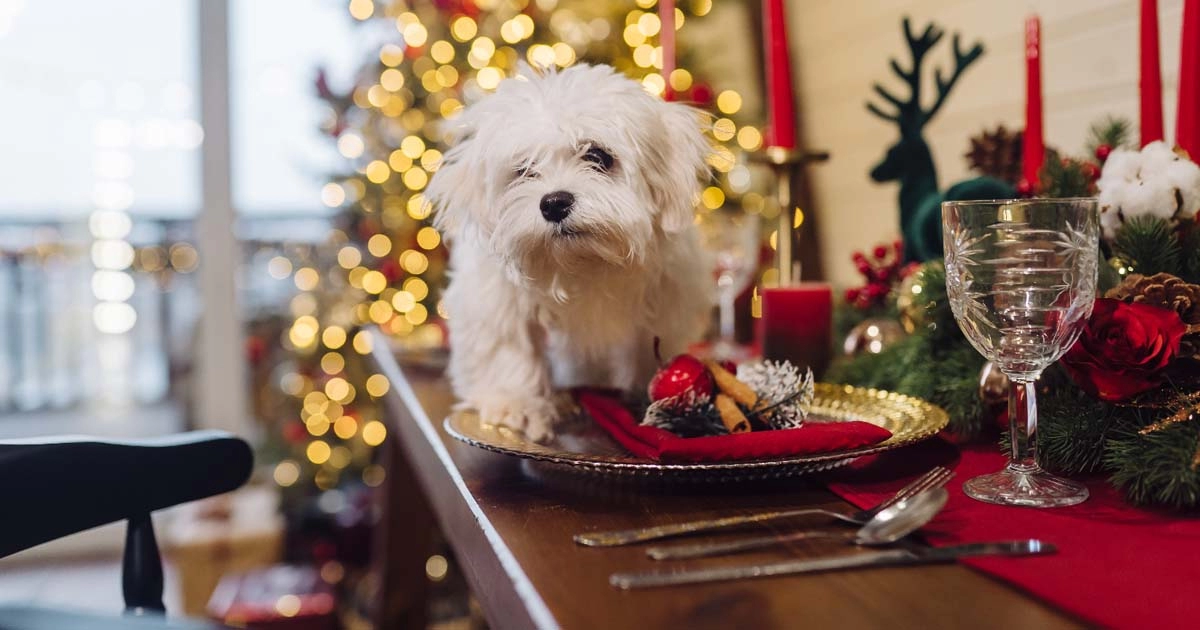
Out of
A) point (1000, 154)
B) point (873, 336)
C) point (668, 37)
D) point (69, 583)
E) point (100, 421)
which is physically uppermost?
point (668, 37)

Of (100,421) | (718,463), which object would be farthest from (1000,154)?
(100,421)

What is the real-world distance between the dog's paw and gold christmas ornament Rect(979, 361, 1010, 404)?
17.0 inches

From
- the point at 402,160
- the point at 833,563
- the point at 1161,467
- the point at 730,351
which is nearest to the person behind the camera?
the point at 833,563

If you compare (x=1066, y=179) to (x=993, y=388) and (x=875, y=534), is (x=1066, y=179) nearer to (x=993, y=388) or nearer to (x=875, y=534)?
(x=993, y=388)

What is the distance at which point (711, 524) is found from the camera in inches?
24.0

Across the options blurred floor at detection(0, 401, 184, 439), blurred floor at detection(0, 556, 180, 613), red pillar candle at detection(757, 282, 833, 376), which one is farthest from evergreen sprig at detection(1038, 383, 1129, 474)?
blurred floor at detection(0, 401, 184, 439)

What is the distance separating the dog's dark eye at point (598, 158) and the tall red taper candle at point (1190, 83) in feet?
1.84

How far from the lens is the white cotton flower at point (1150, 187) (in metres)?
0.83

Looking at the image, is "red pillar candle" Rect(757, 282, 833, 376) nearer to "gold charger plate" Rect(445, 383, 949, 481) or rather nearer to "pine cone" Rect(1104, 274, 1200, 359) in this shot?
"gold charger plate" Rect(445, 383, 949, 481)

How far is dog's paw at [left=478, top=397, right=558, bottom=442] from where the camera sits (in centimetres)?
91

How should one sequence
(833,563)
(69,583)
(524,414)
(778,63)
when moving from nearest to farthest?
(833,563)
(524,414)
(778,63)
(69,583)

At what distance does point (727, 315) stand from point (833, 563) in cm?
112

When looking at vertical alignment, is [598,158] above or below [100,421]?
above

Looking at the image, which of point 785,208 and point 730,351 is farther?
point 730,351
